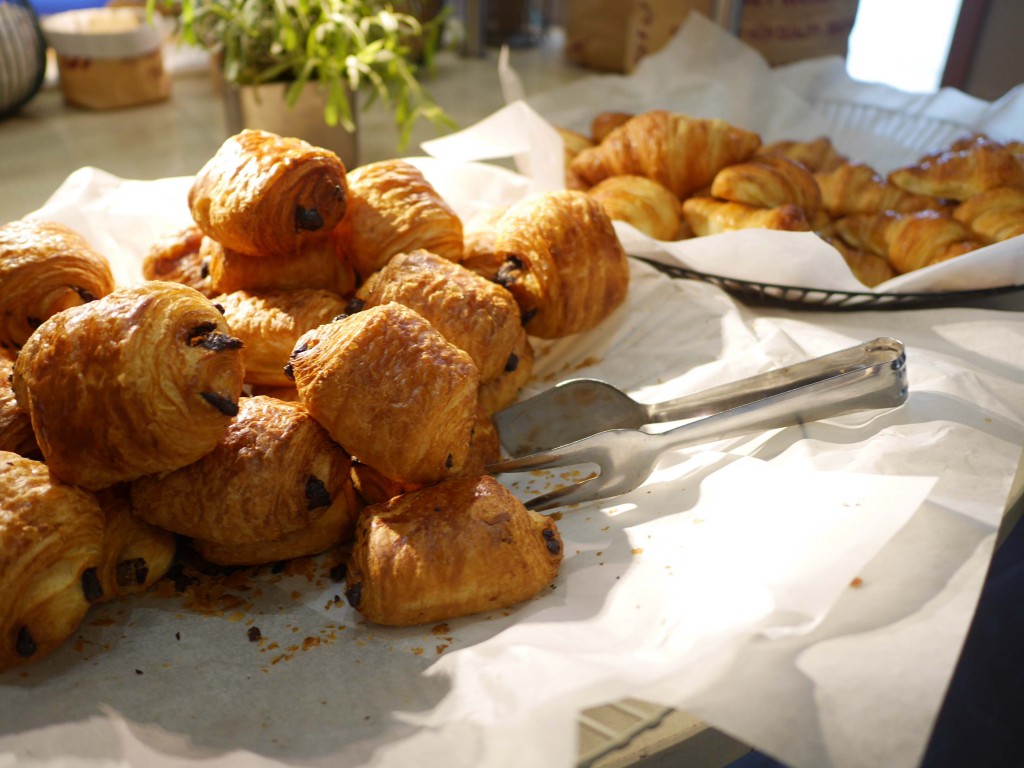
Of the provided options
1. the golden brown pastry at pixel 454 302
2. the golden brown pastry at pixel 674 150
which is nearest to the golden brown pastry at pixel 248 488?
the golden brown pastry at pixel 454 302

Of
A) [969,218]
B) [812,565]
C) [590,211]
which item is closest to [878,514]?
[812,565]

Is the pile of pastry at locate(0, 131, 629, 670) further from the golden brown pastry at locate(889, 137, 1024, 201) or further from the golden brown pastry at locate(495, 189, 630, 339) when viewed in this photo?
the golden brown pastry at locate(889, 137, 1024, 201)

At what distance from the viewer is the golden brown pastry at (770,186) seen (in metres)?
1.39

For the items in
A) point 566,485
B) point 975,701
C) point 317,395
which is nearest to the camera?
point 317,395

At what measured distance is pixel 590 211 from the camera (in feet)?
3.80

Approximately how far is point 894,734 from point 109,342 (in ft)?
2.34

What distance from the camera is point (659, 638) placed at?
0.67 metres

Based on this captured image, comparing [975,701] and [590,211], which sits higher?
[590,211]

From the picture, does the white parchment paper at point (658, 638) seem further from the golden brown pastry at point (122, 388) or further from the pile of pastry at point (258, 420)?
the golden brown pastry at point (122, 388)

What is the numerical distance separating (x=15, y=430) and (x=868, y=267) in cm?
126

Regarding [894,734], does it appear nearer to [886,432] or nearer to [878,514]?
[878,514]

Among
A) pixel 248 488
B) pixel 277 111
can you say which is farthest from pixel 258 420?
pixel 277 111

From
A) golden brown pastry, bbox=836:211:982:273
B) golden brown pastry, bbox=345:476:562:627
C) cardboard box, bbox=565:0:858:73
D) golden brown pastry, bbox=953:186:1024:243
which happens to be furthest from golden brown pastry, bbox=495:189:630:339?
cardboard box, bbox=565:0:858:73

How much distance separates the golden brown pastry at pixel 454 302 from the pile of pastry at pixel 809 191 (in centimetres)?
46
